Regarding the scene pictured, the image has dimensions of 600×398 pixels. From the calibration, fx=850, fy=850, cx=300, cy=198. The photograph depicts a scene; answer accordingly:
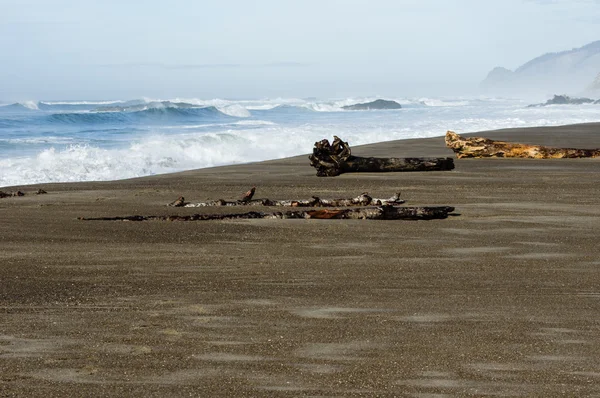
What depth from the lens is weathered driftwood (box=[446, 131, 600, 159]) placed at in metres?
14.0

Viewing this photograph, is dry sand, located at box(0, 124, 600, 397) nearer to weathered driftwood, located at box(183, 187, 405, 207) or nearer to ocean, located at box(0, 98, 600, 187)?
weathered driftwood, located at box(183, 187, 405, 207)

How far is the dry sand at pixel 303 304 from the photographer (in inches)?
133

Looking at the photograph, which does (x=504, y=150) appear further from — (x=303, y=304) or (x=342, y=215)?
(x=303, y=304)

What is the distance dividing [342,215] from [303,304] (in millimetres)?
3259

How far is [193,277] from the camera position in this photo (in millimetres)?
5289

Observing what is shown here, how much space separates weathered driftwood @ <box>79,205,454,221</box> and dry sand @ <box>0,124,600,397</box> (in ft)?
0.50

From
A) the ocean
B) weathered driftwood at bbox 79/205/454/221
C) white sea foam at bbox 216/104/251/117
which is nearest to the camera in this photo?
weathered driftwood at bbox 79/205/454/221

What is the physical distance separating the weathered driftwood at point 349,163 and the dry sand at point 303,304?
3610mm

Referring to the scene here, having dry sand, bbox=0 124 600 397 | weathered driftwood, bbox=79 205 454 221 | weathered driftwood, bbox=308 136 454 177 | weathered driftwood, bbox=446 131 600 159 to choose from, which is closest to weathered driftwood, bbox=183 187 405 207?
dry sand, bbox=0 124 600 397

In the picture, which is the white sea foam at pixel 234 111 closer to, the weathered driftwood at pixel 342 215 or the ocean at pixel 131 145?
the ocean at pixel 131 145

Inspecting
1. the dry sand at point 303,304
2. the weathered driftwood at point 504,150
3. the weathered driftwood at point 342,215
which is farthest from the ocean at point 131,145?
the weathered driftwood at point 342,215

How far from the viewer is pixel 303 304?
4574 millimetres

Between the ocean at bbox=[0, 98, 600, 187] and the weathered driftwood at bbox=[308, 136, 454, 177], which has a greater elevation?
the ocean at bbox=[0, 98, 600, 187]

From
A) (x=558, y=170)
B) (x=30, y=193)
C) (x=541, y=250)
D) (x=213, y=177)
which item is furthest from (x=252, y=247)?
(x=558, y=170)
